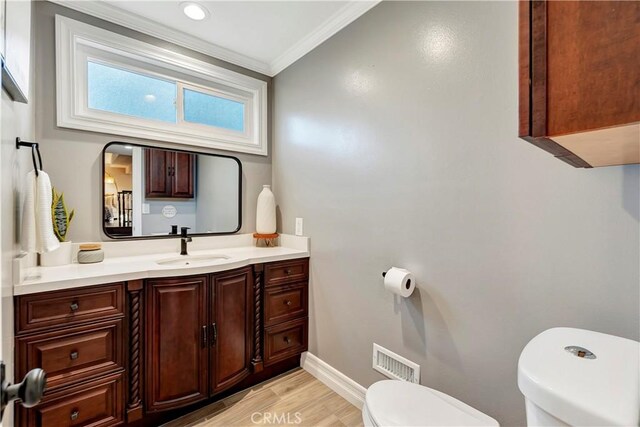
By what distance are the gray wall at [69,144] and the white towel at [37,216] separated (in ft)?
1.18

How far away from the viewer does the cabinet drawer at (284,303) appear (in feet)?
6.59

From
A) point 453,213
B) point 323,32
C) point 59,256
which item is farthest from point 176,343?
point 323,32

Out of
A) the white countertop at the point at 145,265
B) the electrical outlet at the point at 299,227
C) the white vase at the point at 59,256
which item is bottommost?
the white countertop at the point at 145,265

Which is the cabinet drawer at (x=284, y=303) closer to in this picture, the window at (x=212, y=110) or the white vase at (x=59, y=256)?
the white vase at (x=59, y=256)

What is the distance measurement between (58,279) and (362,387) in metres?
1.70

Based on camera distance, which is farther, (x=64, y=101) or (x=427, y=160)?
(x=64, y=101)

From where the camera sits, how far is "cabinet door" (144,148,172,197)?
6.66 ft

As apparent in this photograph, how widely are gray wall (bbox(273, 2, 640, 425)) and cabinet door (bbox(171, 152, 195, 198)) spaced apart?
38.8 inches

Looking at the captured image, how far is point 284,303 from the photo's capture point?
210cm

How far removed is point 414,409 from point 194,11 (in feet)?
7.98

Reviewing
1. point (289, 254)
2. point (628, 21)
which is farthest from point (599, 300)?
point (289, 254)

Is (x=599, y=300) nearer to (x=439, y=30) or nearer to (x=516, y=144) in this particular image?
(x=516, y=144)

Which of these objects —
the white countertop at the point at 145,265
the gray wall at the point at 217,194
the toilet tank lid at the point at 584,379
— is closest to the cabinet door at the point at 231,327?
the white countertop at the point at 145,265

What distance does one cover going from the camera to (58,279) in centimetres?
129
